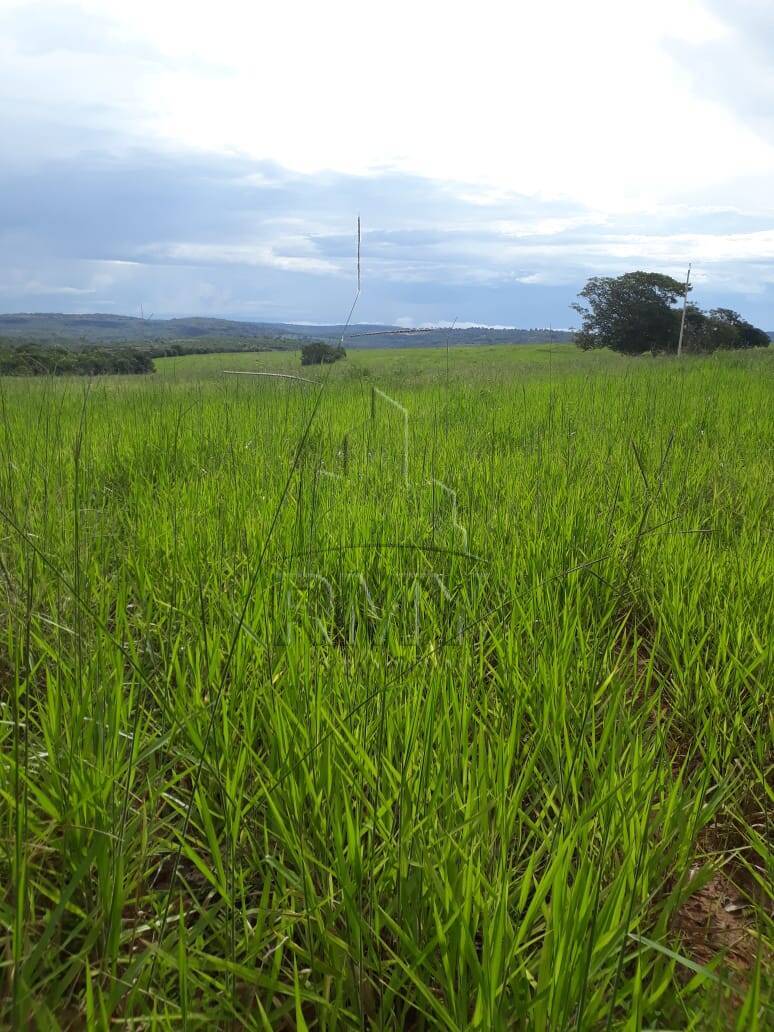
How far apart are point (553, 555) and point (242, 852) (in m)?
1.27

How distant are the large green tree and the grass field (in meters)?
33.6

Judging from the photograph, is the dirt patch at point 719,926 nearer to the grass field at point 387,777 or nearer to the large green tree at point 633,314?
the grass field at point 387,777

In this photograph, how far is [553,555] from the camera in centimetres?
202

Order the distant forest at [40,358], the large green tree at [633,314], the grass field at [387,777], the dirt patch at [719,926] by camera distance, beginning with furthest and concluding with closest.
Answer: the large green tree at [633,314] < the distant forest at [40,358] < the dirt patch at [719,926] < the grass field at [387,777]

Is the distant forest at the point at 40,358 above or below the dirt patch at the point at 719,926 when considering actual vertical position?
above

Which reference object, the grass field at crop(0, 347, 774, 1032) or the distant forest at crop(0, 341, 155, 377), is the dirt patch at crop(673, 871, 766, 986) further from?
the distant forest at crop(0, 341, 155, 377)

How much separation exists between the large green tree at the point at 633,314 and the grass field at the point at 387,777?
110 ft

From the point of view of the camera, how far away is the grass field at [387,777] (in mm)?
810

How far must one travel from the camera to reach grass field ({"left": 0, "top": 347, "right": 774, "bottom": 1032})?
2.66 ft

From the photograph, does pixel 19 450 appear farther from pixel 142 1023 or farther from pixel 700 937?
pixel 700 937

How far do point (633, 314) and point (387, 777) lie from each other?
36.2m

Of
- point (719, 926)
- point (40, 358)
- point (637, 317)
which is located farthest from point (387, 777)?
point (637, 317)

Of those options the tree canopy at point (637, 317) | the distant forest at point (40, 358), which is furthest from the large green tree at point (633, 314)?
the distant forest at point (40, 358)

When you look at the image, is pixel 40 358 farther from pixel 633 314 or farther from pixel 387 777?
pixel 633 314
